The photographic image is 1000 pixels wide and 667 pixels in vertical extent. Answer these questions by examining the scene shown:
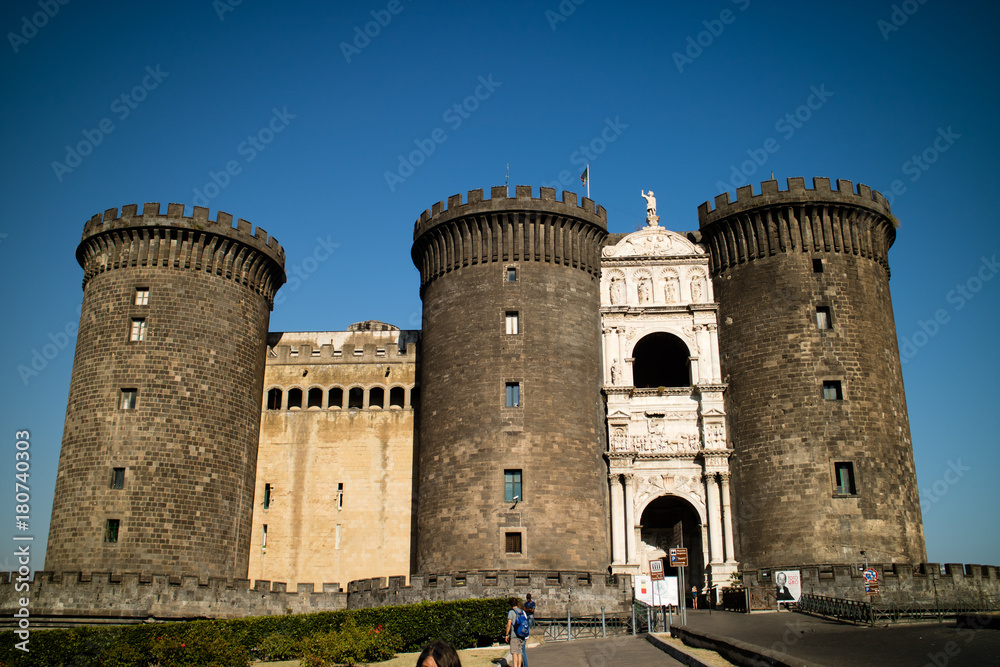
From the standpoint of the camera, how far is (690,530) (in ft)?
126

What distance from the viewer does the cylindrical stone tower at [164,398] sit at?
34312mm

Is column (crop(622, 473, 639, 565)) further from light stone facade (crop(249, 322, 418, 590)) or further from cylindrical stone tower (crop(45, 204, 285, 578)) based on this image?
cylindrical stone tower (crop(45, 204, 285, 578))

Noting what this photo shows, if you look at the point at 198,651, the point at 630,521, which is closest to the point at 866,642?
the point at 198,651

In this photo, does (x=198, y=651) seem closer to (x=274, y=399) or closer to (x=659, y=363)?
(x=274, y=399)

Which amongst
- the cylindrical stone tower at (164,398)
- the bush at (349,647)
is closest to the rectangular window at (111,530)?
the cylindrical stone tower at (164,398)

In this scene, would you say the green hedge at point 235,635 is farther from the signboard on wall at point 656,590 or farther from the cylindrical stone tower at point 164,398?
the cylindrical stone tower at point 164,398

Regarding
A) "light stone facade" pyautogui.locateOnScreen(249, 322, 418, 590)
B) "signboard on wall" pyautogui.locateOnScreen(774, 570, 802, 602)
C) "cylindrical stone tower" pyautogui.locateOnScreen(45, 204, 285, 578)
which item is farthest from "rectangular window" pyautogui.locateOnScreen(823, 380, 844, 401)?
"cylindrical stone tower" pyautogui.locateOnScreen(45, 204, 285, 578)

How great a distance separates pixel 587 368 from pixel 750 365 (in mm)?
6677

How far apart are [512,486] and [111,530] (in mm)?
15144

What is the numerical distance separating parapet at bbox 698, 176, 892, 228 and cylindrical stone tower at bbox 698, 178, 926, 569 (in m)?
0.06

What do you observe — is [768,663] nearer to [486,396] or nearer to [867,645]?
[867,645]

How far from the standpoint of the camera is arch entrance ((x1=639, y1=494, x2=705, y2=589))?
37438 mm

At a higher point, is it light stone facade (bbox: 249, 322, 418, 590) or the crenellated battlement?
the crenellated battlement

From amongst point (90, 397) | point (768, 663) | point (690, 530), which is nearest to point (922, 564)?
point (690, 530)
